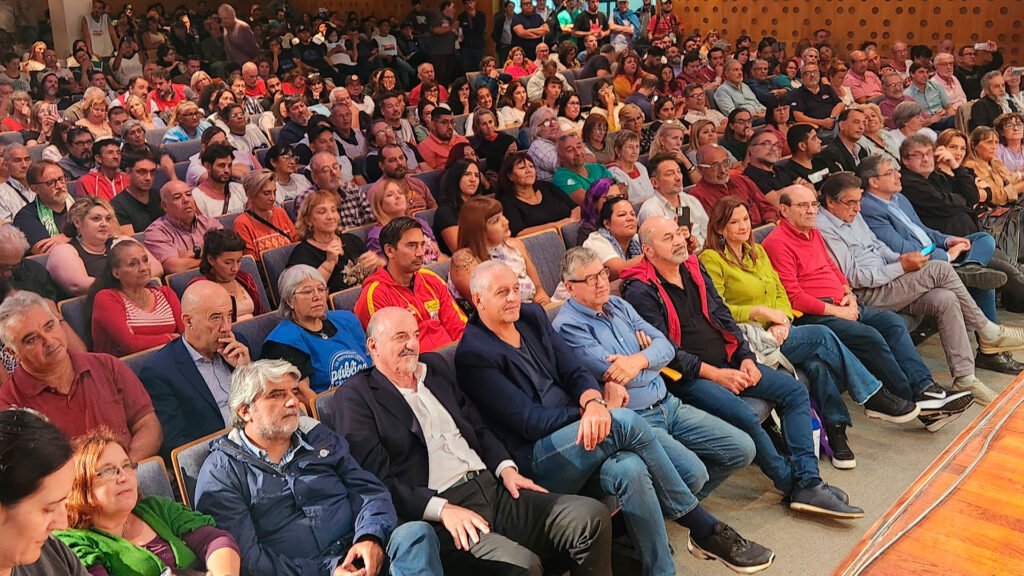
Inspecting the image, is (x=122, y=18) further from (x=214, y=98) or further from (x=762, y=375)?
(x=762, y=375)

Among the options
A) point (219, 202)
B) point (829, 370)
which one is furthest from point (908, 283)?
point (219, 202)

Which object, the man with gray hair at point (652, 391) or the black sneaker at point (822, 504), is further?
the black sneaker at point (822, 504)

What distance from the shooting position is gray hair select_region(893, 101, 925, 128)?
6.36m

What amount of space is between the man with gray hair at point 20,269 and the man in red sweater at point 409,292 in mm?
1297

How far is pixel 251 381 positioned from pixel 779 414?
1.92 m

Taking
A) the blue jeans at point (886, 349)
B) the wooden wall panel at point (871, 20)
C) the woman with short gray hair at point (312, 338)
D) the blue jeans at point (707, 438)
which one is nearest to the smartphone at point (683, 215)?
the blue jeans at point (886, 349)

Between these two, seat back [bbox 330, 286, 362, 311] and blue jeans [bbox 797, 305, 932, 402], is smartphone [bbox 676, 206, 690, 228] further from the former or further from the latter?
seat back [bbox 330, 286, 362, 311]

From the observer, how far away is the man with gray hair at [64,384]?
263 centimetres

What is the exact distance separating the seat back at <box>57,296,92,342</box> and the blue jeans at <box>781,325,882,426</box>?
2.59m

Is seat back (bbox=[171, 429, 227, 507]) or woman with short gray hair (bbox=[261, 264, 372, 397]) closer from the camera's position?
seat back (bbox=[171, 429, 227, 507])

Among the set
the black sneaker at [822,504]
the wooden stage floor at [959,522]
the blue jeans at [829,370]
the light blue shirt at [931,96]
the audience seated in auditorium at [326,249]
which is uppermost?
the wooden stage floor at [959,522]

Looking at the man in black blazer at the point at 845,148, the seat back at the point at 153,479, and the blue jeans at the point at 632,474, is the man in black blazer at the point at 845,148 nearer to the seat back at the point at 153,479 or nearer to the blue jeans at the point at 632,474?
the blue jeans at the point at 632,474

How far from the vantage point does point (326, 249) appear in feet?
13.3

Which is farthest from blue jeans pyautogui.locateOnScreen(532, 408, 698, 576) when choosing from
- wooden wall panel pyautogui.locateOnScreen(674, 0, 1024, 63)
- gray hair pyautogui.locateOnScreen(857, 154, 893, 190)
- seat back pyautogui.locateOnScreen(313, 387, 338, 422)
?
wooden wall panel pyautogui.locateOnScreen(674, 0, 1024, 63)
